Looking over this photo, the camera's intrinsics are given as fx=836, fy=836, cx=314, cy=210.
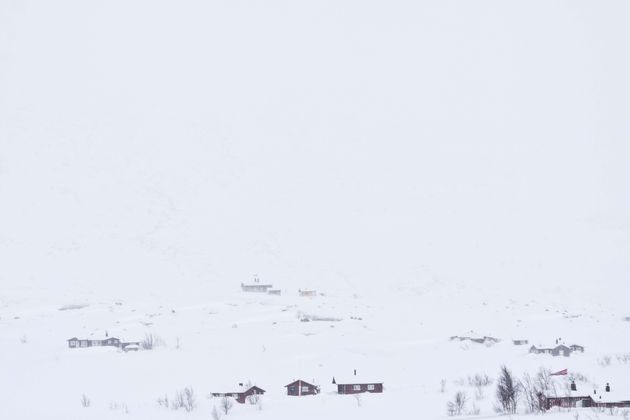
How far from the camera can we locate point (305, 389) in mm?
45656

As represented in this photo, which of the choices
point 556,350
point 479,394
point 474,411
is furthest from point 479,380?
point 556,350

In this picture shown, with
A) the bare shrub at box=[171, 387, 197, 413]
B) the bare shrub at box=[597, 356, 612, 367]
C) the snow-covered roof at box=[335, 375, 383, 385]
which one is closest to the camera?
the bare shrub at box=[171, 387, 197, 413]

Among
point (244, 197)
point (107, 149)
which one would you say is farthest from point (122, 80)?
point (244, 197)

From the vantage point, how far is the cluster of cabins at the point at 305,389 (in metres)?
43.4

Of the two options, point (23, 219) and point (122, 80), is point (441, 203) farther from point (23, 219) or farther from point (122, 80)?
point (122, 80)

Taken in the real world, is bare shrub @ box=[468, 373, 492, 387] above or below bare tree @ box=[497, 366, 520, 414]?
below

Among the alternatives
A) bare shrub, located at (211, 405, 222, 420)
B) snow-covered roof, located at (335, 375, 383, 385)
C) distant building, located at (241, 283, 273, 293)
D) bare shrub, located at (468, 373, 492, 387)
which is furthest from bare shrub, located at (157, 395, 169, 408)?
distant building, located at (241, 283, 273, 293)

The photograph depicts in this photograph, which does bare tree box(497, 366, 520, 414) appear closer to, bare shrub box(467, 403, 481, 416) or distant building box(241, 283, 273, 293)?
bare shrub box(467, 403, 481, 416)

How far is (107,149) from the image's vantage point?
135875 millimetres

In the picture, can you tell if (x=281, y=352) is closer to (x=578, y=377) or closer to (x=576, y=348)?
(x=578, y=377)

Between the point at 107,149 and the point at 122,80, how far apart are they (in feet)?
193

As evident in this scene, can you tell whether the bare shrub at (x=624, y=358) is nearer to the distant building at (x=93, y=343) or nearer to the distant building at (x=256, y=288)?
the distant building at (x=93, y=343)

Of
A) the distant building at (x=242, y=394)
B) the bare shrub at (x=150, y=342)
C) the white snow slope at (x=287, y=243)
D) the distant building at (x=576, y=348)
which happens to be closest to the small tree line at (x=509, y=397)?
the white snow slope at (x=287, y=243)

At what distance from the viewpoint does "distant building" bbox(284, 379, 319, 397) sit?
149 feet
